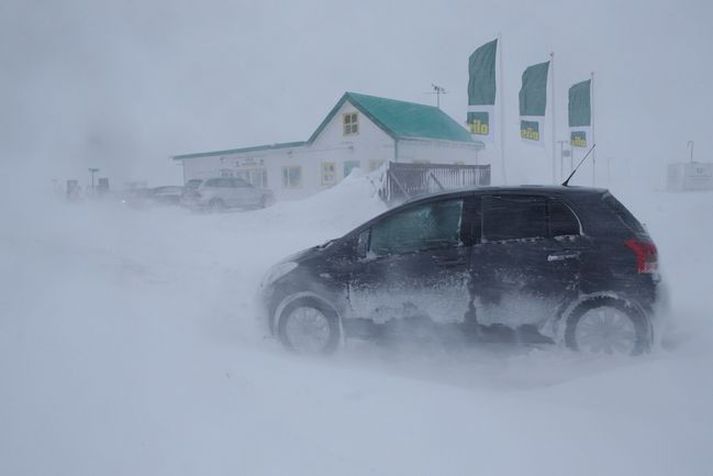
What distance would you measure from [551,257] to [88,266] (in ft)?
25.4

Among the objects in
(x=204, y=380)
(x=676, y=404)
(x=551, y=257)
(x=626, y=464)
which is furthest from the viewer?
(x=551, y=257)

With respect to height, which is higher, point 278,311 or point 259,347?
point 278,311

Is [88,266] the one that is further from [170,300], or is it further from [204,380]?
[204,380]

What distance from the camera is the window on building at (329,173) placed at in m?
24.2

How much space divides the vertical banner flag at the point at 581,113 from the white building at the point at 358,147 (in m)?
5.83

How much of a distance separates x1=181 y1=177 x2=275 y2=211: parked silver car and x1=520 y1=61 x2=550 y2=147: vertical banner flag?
11758mm

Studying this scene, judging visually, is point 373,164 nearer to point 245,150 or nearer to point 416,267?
point 245,150

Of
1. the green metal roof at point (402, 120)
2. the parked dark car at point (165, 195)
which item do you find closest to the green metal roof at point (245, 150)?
the green metal roof at point (402, 120)

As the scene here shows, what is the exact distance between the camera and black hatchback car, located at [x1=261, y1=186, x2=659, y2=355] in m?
4.45

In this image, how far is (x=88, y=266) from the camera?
28.8 feet

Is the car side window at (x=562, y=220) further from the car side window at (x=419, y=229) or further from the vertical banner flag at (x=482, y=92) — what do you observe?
the vertical banner flag at (x=482, y=92)

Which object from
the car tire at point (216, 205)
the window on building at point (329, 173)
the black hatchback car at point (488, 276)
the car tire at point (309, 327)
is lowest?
the car tire at point (309, 327)

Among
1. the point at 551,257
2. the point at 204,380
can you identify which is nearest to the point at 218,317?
the point at 204,380

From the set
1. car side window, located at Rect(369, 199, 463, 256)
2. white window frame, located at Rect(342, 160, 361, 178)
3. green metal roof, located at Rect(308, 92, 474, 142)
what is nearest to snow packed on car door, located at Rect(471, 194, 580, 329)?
car side window, located at Rect(369, 199, 463, 256)
